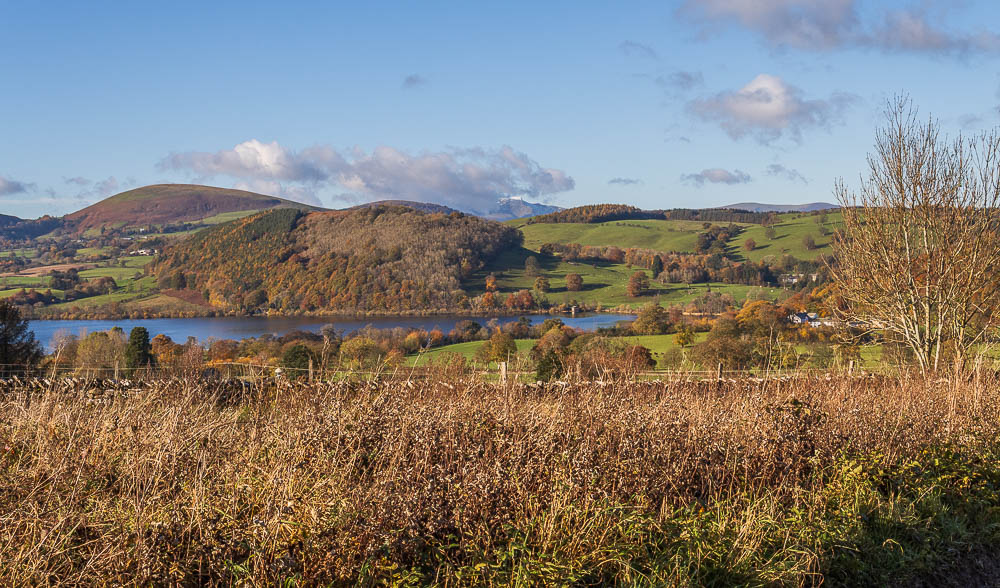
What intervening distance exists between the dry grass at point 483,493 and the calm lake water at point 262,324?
6499 cm

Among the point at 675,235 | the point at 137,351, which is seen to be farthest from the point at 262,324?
the point at 675,235

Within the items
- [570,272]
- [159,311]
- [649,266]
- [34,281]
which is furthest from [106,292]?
[649,266]

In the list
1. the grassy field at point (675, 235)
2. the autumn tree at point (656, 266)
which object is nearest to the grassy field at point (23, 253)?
the grassy field at point (675, 235)

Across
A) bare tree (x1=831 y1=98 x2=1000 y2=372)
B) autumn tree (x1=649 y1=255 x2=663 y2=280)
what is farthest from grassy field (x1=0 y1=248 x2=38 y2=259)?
bare tree (x1=831 y1=98 x2=1000 y2=372)

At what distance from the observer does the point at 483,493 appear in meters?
3.80

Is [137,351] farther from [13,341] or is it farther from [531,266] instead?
[531,266]

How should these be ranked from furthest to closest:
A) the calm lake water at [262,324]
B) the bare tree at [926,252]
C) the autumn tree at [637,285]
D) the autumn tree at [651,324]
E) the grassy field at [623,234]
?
the grassy field at [623,234]
the autumn tree at [637,285]
the calm lake water at [262,324]
the autumn tree at [651,324]
the bare tree at [926,252]

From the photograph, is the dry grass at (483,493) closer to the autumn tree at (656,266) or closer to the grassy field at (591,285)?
the grassy field at (591,285)

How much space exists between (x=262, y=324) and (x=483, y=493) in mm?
87829

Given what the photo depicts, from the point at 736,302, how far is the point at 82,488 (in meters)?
74.1

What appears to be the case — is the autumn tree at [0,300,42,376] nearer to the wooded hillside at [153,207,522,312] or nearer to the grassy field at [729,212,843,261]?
the wooded hillside at [153,207,522,312]

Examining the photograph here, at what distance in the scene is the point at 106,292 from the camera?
318ft

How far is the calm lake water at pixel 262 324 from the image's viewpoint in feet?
242

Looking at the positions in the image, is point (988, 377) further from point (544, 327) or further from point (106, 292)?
point (106, 292)
